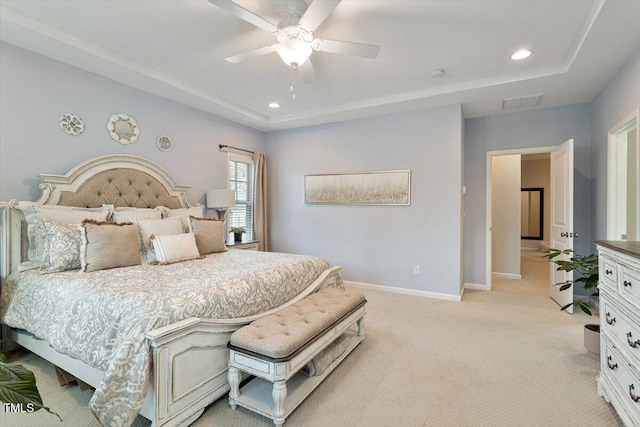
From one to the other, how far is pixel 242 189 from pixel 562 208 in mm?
4544

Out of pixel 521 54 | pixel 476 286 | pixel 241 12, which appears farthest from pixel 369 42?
pixel 476 286

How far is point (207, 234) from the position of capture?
332 centimetres

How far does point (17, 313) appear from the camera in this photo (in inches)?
90.8

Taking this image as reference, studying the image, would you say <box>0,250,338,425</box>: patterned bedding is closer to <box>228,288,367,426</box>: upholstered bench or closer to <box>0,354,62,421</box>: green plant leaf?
<box>228,288,367,426</box>: upholstered bench

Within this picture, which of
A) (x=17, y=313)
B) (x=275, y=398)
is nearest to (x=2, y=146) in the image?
(x=17, y=313)

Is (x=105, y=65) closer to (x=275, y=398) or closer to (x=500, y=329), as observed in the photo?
(x=275, y=398)

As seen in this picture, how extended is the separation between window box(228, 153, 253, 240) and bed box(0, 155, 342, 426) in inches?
80.6

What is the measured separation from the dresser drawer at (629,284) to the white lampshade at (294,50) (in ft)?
7.80

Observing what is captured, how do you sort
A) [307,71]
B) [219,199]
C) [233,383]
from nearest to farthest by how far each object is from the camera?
1. [233,383]
2. [307,71]
3. [219,199]

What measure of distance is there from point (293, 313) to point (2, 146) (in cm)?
280

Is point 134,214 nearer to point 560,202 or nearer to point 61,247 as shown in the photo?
point 61,247

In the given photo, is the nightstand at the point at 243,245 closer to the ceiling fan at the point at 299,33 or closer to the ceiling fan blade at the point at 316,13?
the ceiling fan at the point at 299,33

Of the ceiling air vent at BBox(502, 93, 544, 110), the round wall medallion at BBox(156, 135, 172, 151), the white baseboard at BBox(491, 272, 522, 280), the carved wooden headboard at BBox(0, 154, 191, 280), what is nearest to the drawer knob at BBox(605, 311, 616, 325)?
the ceiling air vent at BBox(502, 93, 544, 110)

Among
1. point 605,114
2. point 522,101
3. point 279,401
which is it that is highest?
point 522,101
